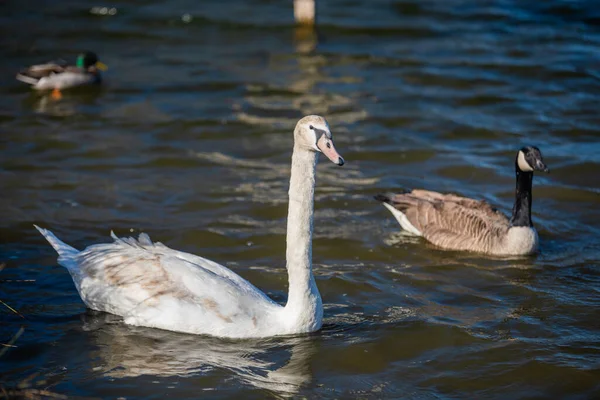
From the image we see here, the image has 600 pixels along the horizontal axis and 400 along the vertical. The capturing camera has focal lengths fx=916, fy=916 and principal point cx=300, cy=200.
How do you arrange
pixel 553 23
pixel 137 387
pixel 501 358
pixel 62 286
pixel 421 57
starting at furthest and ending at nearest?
pixel 553 23, pixel 421 57, pixel 62 286, pixel 501 358, pixel 137 387

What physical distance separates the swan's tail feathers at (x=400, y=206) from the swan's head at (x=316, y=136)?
3935 mm

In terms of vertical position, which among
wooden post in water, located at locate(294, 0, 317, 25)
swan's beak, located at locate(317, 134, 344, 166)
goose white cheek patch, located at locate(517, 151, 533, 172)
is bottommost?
goose white cheek patch, located at locate(517, 151, 533, 172)

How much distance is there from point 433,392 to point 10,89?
12406mm

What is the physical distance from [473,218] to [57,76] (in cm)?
940

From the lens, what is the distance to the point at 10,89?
1734cm

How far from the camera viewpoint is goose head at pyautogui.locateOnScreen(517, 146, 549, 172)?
10802 mm

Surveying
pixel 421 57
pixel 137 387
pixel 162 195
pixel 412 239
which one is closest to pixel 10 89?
pixel 162 195

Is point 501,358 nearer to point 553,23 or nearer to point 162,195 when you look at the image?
point 162,195

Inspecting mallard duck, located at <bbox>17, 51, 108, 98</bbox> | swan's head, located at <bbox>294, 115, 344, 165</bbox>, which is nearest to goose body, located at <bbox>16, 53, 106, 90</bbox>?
mallard duck, located at <bbox>17, 51, 108, 98</bbox>

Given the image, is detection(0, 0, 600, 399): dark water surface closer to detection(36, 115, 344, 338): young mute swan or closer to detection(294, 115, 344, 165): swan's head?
detection(36, 115, 344, 338): young mute swan

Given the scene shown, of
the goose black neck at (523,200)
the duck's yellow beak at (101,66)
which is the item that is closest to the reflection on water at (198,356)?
the goose black neck at (523,200)

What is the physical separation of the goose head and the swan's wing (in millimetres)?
4159

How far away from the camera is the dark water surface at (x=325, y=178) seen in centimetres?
787

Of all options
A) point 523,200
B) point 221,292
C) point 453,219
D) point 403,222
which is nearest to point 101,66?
point 403,222
